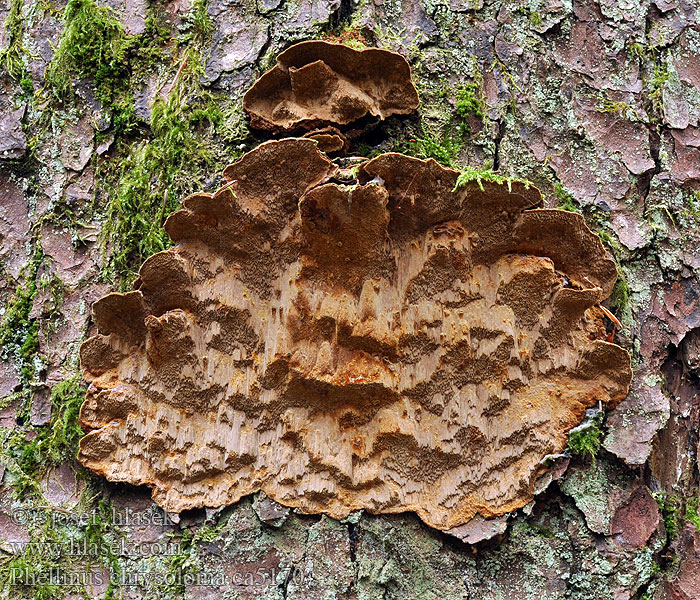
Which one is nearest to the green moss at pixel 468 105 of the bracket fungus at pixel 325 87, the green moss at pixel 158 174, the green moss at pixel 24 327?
the bracket fungus at pixel 325 87

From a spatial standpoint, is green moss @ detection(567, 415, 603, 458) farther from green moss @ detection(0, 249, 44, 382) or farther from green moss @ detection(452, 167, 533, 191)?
green moss @ detection(0, 249, 44, 382)

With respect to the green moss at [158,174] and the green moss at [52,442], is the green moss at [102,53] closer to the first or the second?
the green moss at [158,174]

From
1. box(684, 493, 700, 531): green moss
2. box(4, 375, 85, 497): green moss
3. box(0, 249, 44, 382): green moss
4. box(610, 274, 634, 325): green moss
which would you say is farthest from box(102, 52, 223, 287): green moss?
box(684, 493, 700, 531): green moss

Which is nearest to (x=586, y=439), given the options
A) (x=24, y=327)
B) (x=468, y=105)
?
(x=468, y=105)

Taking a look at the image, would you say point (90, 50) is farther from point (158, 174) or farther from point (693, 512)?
point (693, 512)

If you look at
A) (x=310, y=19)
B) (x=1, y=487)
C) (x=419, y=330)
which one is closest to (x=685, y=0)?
(x=310, y=19)

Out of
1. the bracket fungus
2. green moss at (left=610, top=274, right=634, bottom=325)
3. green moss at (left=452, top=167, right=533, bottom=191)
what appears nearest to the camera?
green moss at (left=452, top=167, right=533, bottom=191)

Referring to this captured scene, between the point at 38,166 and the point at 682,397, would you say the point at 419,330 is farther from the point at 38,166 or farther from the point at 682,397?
the point at 38,166
